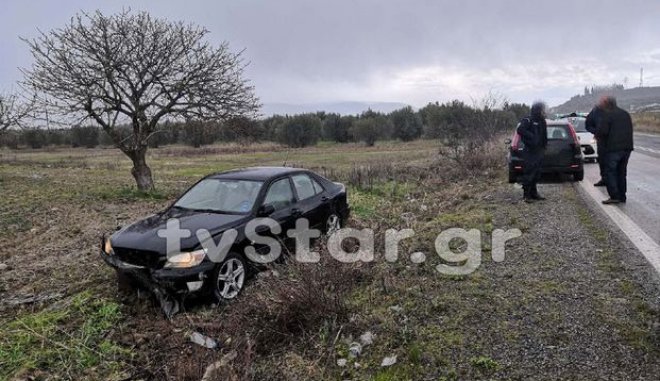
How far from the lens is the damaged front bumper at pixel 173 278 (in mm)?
4941

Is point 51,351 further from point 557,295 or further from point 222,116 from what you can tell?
point 222,116

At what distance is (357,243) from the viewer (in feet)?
21.8

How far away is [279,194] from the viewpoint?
6.65 meters


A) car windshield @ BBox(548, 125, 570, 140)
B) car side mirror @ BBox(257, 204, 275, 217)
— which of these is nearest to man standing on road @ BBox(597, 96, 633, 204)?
car windshield @ BBox(548, 125, 570, 140)

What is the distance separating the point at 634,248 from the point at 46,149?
68.8 m

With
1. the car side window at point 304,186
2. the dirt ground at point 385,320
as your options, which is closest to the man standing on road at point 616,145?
the dirt ground at point 385,320

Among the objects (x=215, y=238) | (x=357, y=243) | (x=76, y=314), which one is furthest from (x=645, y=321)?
(x=76, y=314)

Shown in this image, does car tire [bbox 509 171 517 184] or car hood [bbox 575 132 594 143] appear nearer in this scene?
car tire [bbox 509 171 517 184]

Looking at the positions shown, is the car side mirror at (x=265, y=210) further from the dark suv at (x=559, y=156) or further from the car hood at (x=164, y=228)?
the dark suv at (x=559, y=156)

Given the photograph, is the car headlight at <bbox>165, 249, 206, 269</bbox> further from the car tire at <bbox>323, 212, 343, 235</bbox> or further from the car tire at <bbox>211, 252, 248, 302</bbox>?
the car tire at <bbox>323, 212, 343, 235</bbox>

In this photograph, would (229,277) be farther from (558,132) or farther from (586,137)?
(586,137)

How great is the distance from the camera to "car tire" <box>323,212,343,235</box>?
24.6 ft

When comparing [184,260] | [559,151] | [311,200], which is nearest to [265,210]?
[311,200]

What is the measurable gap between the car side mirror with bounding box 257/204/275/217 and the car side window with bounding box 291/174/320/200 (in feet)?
2.94
